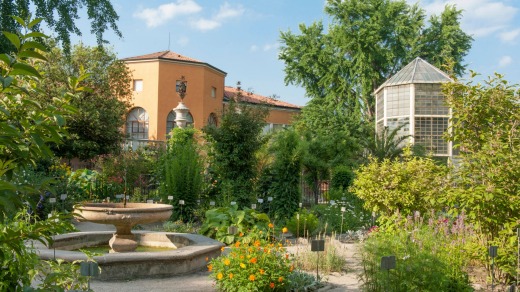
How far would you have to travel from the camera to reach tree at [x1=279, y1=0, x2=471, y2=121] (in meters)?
30.8

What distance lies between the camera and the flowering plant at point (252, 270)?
544cm

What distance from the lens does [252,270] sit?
548 cm

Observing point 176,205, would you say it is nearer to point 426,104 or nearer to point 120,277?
point 120,277

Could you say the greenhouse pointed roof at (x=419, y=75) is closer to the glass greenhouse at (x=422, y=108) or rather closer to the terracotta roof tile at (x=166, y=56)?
the glass greenhouse at (x=422, y=108)

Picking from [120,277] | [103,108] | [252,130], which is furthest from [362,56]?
[120,277]

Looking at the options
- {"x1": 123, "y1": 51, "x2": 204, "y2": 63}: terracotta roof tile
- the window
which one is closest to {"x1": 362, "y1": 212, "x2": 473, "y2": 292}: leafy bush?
{"x1": 123, "y1": 51, "x2": 204, "y2": 63}: terracotta roof tile

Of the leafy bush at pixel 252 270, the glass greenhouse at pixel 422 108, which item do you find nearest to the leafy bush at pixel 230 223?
the leafy bush at pixel 252 270

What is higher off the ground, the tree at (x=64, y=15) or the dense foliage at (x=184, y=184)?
the tree at (x=64, y=15)

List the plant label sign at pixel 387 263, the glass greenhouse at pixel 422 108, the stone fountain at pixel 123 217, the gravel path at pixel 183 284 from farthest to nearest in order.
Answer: the glass greenhouse at pixel 422 108
the stone fountain at pixel 123 217
the gravel path at pixel 183 284
the plant label sign at pixel 387 263

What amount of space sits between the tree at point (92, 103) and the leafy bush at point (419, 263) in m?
15.7

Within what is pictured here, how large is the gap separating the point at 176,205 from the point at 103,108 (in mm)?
11017

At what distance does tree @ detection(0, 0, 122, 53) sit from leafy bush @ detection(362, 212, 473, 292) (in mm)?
7360

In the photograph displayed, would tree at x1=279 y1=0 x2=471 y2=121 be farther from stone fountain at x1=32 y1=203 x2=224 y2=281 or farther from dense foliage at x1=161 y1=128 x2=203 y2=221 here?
stone fountain at x1=32 y1=203 x2=224 y2=281

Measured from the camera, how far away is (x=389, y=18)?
31.5 meters
